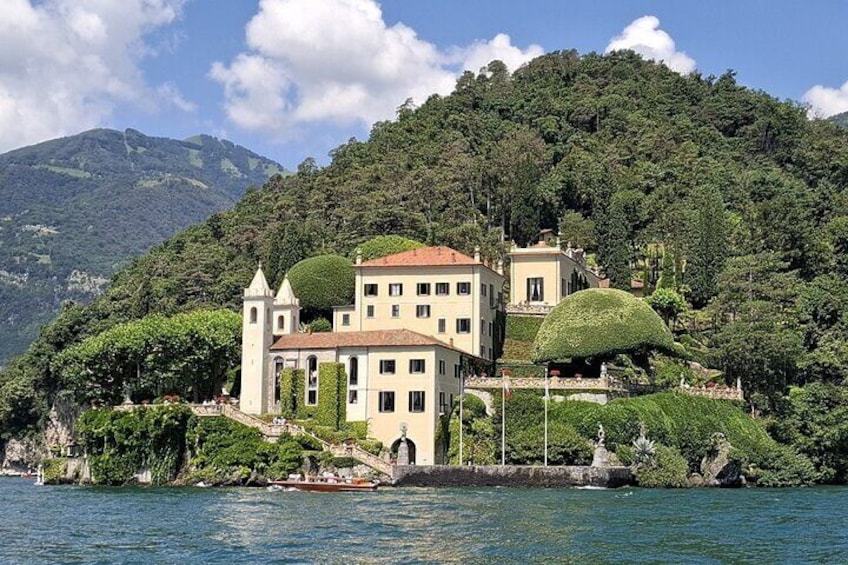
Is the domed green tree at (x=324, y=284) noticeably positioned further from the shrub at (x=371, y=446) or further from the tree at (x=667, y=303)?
the tree at (x=667, y=303)

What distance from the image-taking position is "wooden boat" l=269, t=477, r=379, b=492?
6406 centimetres

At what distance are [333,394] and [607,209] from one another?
44.0 m

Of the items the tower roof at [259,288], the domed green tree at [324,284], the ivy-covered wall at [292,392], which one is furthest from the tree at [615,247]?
the ivy-covered wall at [292,392]

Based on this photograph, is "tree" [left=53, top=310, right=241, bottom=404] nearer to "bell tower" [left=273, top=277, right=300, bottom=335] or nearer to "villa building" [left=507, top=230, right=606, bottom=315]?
"bell tower" [left=273, top=277, right=300, bottom=335]

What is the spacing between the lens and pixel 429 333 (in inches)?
3250

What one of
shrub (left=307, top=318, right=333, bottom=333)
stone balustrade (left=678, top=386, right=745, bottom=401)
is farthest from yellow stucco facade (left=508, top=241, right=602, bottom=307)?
stone balustrade (left=678, top=386, right=745, bottom=401)

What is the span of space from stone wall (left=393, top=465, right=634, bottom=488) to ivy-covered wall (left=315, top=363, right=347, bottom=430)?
902cm

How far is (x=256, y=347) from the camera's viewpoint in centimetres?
7744

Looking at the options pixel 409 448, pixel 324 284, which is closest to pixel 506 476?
pixel 409 448

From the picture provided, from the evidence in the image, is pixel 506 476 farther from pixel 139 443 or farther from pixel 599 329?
pixel 139 443

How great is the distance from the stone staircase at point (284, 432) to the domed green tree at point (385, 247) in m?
23.9

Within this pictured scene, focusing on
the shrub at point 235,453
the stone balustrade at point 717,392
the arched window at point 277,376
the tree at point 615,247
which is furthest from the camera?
the tree at point 615,247

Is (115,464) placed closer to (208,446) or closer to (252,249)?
(208,446)

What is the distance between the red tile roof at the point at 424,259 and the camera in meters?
82.9
